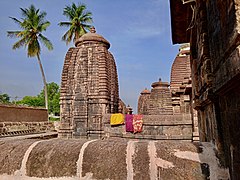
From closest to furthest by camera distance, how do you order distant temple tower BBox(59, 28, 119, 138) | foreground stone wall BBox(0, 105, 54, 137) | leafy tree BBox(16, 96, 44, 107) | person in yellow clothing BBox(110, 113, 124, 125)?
person in yellow clothing BBox(110, 113, 124, 125)
distant temple tower BBox(59, 28, 119, 138)
foreground stone wall BBox(0, 105, 54, 137)
leafy tree BBox(16, 96, 44, 107)

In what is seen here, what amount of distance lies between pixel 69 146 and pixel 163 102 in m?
16.0

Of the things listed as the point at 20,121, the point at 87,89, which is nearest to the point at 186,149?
the point at 87,89

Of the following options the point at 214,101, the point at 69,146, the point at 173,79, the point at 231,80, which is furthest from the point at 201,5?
the point at 173,79

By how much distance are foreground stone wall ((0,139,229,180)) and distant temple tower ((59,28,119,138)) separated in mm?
10528

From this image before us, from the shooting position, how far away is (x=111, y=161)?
1570 millimetres

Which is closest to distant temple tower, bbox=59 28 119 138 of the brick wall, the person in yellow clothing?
the person in yellow clothing

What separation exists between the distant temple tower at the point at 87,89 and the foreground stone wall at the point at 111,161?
10528mm

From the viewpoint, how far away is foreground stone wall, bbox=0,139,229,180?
1467mm

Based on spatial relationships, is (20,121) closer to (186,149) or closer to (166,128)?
(166,128)

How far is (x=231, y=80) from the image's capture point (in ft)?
3.71

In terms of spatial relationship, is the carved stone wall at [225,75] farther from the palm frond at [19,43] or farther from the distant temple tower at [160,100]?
the palm frond at [19,43]

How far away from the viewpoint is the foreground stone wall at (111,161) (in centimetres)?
147

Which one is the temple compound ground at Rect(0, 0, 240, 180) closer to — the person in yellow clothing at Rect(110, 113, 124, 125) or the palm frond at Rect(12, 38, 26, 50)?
the person in yellow clothing at Rect(110, 113, 124, 125)

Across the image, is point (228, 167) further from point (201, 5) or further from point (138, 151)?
point (201, 5)
